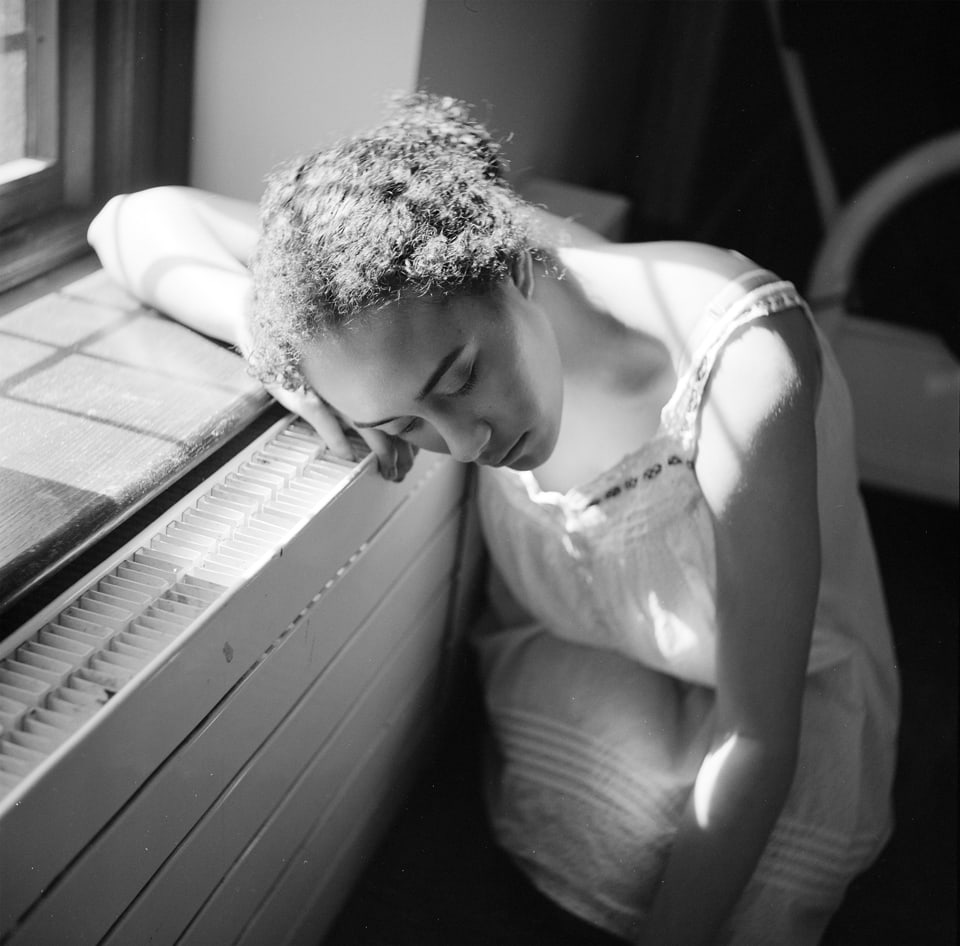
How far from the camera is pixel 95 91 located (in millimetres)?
1203

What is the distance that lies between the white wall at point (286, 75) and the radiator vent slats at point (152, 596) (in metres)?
0.42

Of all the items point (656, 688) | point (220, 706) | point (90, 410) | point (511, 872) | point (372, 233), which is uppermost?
point (372, 233)

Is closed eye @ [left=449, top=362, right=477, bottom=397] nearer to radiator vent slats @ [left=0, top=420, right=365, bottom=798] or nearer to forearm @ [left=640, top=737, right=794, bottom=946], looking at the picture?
radiator vent slats @ [left=0, top=420, right=365, bottom=798]

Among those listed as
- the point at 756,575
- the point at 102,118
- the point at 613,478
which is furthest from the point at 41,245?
the point at 756,575

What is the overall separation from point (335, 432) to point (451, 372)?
0.19 metres

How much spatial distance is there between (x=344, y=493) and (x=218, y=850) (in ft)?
1.05

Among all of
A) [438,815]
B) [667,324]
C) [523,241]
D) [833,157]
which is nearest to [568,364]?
[667,324]

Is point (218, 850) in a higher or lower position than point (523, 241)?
lower

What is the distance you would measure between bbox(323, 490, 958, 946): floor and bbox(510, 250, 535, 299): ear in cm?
82

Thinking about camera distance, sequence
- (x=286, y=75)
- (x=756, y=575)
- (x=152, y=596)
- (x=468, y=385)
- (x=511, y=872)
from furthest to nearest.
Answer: (x=511, y=872) → (x=286, y=75) → (x=756, y=575) → (x=468, y=385) → (x=152, y=596)

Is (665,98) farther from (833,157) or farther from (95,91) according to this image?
(95,91)

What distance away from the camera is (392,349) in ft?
2.71

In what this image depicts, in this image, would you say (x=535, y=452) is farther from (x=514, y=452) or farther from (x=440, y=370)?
(x=440, y=370)

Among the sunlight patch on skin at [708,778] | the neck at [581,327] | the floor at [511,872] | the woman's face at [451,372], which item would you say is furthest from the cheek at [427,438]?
the floor at [511,872]
